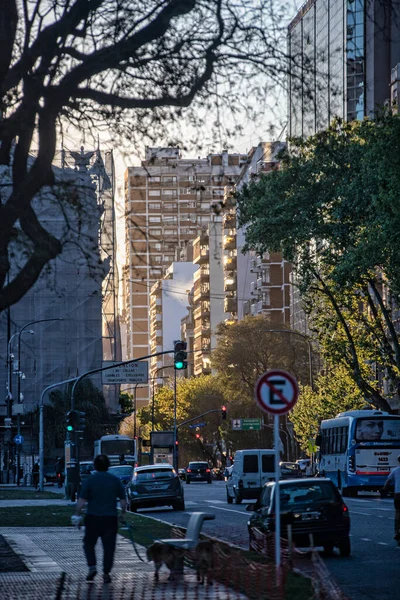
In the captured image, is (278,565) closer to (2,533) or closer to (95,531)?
(95,531)

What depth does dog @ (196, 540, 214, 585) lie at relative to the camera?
48.8 feet

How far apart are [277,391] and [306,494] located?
5.00m

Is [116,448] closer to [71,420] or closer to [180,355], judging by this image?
[71,420]

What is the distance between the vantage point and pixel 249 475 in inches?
1865

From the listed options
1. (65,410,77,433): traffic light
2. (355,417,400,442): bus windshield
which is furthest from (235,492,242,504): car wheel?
(355,417,400,442): bus windshield

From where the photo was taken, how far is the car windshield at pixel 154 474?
41.5m

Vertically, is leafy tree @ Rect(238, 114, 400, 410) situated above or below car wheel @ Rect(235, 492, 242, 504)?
above

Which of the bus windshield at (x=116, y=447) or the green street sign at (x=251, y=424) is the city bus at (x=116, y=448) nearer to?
the bus windshield at (x=116, y=447)

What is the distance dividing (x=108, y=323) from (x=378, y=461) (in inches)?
1586

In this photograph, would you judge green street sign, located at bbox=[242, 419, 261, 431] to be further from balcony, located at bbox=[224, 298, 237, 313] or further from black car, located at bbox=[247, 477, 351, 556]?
black car, located at bbox=[247, 477, 351, 556]

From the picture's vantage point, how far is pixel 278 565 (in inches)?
556

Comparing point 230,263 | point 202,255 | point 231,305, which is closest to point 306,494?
point 231,305

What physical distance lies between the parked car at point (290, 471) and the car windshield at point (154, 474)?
2535cm

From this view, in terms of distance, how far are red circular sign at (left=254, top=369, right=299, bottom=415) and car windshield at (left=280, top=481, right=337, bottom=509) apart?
4781 mm
